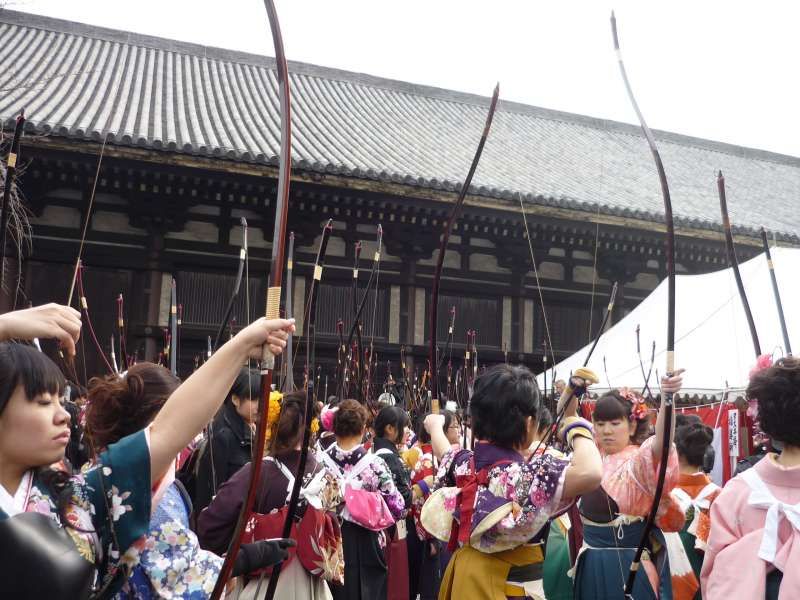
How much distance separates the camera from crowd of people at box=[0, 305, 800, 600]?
171cm

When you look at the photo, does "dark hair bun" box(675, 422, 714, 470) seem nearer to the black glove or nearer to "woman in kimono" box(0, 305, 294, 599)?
the black glove

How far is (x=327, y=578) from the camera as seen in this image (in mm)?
3598

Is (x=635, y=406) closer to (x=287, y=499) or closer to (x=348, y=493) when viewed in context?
→ (x=348, y=493)

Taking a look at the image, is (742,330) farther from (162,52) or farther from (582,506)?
(162,52)

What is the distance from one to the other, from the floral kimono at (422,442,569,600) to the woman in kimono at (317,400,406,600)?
56.0 inches

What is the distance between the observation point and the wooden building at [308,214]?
30.4ft

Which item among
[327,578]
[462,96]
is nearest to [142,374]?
[327,578]

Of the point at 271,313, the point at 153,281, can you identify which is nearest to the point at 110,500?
the point at 271,313

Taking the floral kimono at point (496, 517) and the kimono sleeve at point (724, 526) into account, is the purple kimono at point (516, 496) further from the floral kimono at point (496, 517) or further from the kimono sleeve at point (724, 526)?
the kimono sleeve at point (724, 526)

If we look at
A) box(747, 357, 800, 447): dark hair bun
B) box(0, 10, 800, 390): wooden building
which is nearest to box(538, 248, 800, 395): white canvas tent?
A: box(0, 10, 800, 390): wooden building

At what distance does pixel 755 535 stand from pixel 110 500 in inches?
69.2

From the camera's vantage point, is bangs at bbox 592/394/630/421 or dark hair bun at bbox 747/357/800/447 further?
bangs at bbox 592/394/630/421

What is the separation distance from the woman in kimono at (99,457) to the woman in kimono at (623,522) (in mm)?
2044

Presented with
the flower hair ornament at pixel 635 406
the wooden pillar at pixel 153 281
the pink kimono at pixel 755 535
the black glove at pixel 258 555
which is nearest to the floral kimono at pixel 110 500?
the black glove at pixel 258 555
